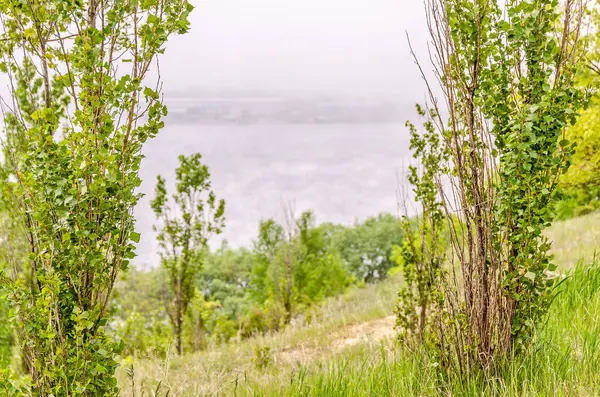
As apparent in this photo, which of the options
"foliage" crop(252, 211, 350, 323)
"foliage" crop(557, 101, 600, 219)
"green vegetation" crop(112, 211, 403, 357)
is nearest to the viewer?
"foliage" crop(557, 101, 600, 219)

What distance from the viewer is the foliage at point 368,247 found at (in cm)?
3969

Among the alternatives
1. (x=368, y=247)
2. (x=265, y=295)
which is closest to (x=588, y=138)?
(x=265, y=295)

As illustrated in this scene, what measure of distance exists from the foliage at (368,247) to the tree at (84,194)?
1428 inches

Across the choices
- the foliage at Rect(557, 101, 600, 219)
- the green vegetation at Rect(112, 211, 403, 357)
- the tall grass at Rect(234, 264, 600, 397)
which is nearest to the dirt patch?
the green vegetation at Rect(112, 211, 403, 357)

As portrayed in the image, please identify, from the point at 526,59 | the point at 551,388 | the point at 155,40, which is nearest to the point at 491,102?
the point at 526,59

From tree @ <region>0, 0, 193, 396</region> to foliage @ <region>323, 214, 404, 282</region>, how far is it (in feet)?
119

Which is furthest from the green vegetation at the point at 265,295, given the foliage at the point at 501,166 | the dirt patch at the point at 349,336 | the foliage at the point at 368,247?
the foliage at the point at 368,247

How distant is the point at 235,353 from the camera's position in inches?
311

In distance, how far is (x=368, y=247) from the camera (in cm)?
3975

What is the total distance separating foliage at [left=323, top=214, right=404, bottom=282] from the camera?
130 ft

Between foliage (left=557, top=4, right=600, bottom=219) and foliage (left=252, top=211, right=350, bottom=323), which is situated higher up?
foliage (left=557, top=4, right=600, bottom=219)

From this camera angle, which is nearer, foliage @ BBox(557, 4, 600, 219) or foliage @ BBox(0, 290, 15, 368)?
foliage @ BBox(0, 290, 15, 368)

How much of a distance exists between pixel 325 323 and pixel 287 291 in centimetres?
339

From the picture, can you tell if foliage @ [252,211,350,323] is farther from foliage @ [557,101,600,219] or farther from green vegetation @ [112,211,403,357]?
foliage @ [557,101,600,219]
